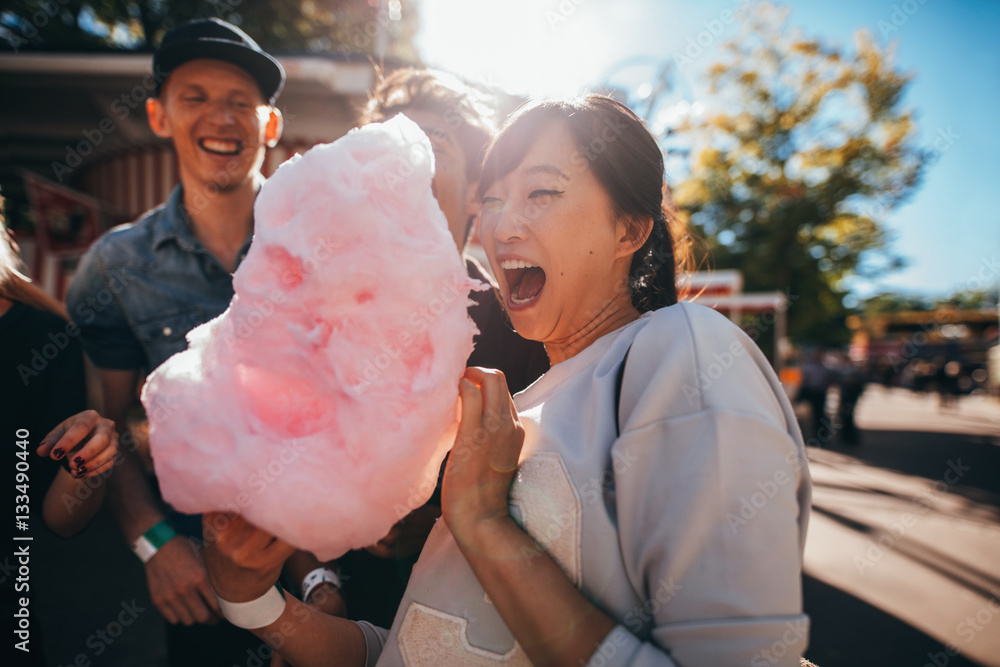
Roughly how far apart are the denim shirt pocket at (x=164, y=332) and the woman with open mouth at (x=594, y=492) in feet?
A: 3.60

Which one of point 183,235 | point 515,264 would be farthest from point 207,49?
point 515,264

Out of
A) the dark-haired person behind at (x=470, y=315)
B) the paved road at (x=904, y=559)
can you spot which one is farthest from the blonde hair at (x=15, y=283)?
the paved road at (x=904, y=559)

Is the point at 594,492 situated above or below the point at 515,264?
below

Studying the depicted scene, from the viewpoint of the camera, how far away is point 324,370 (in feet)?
3.21

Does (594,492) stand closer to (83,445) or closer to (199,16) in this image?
(83,445)

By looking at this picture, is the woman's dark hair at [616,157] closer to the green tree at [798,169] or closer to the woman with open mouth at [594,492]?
the woman with open mouth at [594,492]

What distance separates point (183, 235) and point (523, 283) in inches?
52.9

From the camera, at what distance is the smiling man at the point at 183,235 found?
6.22ft

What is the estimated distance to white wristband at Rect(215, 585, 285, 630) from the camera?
1.07 metres

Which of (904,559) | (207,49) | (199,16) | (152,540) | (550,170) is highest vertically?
(199,16)

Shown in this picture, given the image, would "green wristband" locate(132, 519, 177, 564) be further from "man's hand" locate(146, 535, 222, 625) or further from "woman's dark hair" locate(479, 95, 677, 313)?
"woman's dark hair" locate(479, 95, 677, 313)

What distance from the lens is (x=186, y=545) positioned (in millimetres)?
1596

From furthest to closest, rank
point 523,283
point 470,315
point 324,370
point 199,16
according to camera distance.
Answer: point 199,16 → point 470,315 → point 523,283 → point 324,370

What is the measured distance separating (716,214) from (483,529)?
52.9 ft
